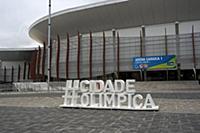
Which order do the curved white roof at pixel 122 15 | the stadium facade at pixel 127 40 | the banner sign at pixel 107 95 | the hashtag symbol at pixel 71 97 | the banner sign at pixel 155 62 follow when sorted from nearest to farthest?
the banner sign at pixel 107 95, the hashtag symbol at pixel 71 97, the banner sign at pixel 155 62, the curved white roof at pixel 122 15, the stadium facade at pixel 127 40

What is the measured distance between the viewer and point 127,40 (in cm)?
4903

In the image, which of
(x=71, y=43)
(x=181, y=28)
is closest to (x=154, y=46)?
(x=181, y=28)

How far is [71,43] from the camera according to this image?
50844 mm

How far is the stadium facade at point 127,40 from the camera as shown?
4462 cm

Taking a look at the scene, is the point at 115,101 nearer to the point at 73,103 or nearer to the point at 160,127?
the point at 73,103

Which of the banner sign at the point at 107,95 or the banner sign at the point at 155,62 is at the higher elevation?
the banner sign at the point at 155,62

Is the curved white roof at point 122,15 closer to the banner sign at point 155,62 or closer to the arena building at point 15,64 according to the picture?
the banner sign at point 155,62

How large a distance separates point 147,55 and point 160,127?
4163 cm

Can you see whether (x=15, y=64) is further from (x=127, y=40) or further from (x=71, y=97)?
(x=71, y=97)

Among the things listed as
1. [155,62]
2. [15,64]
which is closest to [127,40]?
[155,62]

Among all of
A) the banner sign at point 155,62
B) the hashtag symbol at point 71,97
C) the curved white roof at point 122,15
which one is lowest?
the hashtag symbol at point 71,97

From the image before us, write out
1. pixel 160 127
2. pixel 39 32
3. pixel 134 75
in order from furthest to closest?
pixel 39 32 → pixel 134 75 → pixel 160 127

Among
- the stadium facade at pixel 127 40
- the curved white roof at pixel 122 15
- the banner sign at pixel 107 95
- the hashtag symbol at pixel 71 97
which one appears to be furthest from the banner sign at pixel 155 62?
the hashtag symbol at pixel 71 97

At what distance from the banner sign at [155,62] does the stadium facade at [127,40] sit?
0.79 metres
